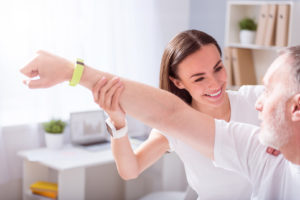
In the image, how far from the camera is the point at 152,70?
12.7 feet

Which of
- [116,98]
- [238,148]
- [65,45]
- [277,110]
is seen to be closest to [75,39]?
[65,45]

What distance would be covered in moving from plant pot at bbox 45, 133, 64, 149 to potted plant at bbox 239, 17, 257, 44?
1.54 m

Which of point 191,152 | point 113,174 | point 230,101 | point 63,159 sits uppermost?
point 230,101

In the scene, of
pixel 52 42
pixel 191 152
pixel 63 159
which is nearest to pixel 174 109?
pixel 191 152

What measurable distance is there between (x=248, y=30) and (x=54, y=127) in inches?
63.2

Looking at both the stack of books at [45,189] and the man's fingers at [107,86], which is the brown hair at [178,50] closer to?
the man's fingers at [107,86]

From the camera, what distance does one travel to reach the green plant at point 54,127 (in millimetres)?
3217

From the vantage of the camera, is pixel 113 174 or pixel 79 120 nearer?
pixel 79 120

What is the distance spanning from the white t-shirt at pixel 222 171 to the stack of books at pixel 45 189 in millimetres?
1404

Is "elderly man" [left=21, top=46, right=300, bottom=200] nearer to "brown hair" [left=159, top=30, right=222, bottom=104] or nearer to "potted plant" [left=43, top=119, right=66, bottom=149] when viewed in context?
"brown hair" [left=159, top=30, right=222, bottom=104]

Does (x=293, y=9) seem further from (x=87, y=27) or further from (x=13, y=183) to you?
(x=13, y=183)

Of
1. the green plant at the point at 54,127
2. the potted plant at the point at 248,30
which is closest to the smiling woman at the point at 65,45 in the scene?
the green plant at the point at 54,127

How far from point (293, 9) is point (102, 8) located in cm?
136

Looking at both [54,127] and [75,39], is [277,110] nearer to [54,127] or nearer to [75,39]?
[54,127]
